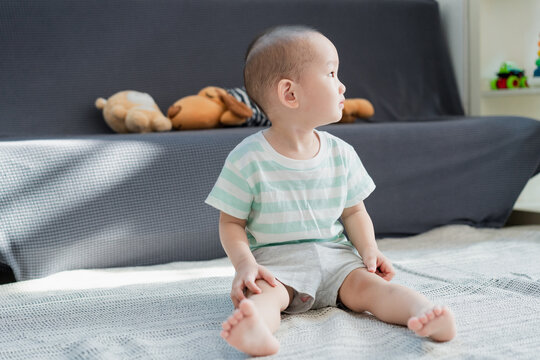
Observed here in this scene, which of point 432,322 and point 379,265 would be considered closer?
point 432,322

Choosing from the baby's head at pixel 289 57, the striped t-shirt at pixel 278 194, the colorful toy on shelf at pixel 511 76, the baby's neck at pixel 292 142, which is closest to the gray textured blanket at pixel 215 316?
the striped t-shirt at pixel 278 194

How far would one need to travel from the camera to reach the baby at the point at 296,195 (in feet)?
3.40

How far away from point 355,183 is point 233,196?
232 millimetres

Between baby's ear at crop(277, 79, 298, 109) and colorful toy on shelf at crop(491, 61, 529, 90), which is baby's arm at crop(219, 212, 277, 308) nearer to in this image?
baby's ear at crop(277, 79, 298, 109)

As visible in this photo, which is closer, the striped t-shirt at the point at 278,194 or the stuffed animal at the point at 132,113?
the striped t-shirt at the point at 278,194

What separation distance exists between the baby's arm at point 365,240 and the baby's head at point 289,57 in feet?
0.73

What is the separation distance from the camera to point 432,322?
848mm

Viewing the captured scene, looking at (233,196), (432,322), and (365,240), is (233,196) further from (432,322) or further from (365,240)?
(432,322)

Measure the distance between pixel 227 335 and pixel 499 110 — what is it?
6.64 feet

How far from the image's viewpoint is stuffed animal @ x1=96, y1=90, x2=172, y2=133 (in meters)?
1.92

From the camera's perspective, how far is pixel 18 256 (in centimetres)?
140

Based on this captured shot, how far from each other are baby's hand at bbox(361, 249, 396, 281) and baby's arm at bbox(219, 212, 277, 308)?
0.17 meters

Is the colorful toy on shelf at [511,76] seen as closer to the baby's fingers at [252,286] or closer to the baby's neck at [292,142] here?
the baby's neck at [292,142]

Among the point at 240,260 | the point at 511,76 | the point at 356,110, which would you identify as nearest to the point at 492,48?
the point at 511,76
